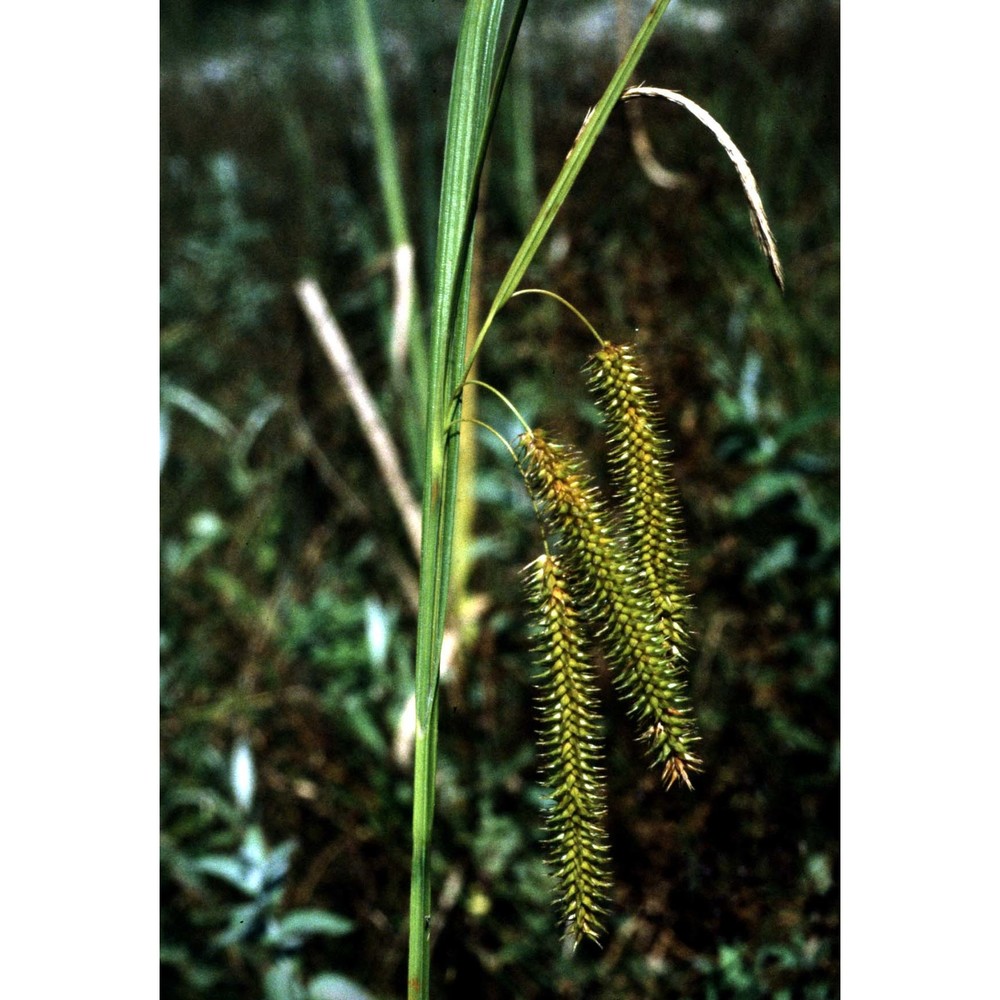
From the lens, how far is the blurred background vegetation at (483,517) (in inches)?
54.8

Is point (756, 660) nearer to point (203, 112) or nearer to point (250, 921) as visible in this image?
point (250, 921)

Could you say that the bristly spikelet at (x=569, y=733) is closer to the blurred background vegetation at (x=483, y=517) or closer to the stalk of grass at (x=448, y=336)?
the stalk of grass at (x=448, y=336)

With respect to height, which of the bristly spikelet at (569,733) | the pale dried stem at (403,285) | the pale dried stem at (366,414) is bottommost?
the bristly spikelet at (569,733)

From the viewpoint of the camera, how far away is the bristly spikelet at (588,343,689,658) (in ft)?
2.02

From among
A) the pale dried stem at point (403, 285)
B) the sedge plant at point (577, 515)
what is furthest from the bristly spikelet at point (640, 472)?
the pale dried stem at point (403, 285)

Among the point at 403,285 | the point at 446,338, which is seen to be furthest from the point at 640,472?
the point at 403,285

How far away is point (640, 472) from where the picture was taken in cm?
62

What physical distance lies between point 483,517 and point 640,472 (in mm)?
1530

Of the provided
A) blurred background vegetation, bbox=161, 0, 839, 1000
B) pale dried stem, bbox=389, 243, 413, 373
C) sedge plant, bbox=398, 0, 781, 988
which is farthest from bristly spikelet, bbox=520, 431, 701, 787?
pale dried stem, bbox=389, 243, 413, 373

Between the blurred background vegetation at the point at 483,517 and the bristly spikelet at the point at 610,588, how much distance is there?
2.34ft

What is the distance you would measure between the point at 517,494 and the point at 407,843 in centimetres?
67

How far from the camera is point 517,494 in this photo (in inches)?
76.5

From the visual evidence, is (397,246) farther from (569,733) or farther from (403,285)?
(569,733)
